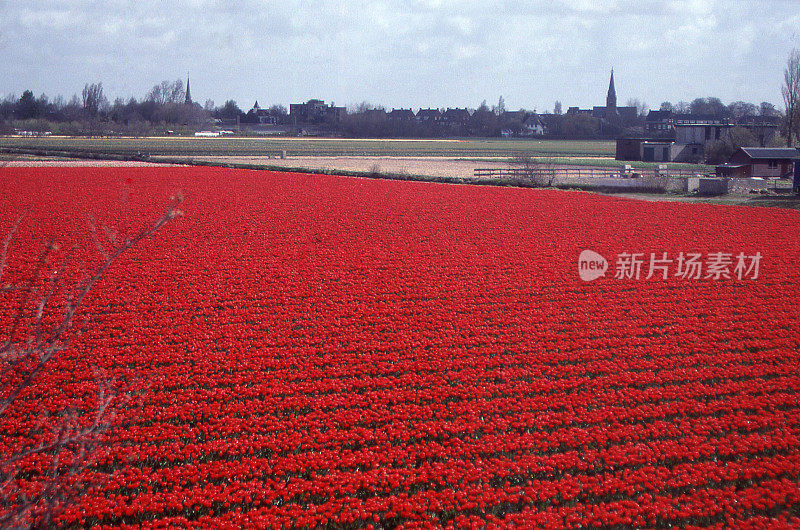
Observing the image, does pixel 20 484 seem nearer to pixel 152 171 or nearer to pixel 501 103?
pixel 152 171

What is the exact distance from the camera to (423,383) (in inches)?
354

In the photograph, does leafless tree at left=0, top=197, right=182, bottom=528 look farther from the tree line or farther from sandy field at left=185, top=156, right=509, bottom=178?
the tree line

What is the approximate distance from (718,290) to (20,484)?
12539 millimetres

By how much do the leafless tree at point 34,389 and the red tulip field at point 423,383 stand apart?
0.10m

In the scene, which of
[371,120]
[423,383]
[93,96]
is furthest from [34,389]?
[371,120]

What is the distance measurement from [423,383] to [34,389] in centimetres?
486

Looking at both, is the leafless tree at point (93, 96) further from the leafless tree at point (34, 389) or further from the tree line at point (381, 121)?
the tree line at point (381, 121)

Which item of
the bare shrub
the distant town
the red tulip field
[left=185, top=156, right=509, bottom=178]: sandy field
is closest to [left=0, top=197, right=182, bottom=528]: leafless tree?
the red tulip field

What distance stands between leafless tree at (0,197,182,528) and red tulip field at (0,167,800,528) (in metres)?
0.10

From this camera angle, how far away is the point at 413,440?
7.55m

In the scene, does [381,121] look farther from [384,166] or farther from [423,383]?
[423,383]

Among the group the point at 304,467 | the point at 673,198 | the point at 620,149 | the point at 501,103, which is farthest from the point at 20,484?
the point at 501,103

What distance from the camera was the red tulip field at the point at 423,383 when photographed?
6363 mm

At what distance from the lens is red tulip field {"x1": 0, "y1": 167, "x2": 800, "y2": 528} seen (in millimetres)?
6363
